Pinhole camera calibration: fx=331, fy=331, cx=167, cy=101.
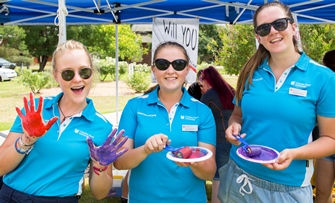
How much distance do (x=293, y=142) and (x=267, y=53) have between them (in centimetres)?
53

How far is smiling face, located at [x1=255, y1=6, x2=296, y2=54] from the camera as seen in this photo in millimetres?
1646

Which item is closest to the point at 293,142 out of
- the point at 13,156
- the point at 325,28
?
the point at 13,156

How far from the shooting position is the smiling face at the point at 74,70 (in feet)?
5.64

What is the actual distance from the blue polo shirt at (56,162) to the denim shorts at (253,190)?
29.0 inches

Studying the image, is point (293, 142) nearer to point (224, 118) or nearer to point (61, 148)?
point (61, 148)

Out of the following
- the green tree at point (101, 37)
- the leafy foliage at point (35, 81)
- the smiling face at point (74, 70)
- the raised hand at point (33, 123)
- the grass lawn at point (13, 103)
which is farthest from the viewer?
the green tree at point (101, 37)

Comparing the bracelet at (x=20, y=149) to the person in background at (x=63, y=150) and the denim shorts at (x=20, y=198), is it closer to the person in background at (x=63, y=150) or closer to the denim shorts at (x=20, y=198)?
the person in background at (x=63, y=150)

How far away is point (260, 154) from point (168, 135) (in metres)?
0.48

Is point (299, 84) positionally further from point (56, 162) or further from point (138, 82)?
point (138, 82)

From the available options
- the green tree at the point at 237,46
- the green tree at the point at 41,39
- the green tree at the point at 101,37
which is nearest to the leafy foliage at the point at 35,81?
the green tree at the point at 101,37

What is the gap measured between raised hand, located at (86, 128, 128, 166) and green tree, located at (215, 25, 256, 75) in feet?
37.1

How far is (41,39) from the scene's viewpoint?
23.9 metres

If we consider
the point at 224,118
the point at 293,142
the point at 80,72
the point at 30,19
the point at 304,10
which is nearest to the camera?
the point at 293,142

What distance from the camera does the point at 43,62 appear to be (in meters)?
24.8
